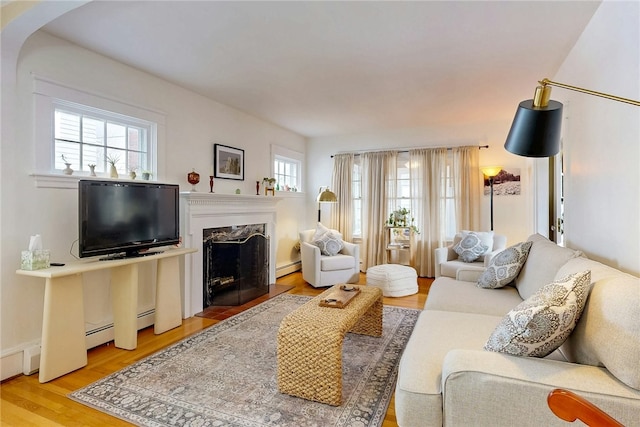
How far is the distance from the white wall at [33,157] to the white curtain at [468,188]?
3692mm

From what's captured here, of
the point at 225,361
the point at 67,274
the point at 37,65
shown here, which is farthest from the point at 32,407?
the point at 37,65

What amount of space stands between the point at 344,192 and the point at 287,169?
3.54 feet

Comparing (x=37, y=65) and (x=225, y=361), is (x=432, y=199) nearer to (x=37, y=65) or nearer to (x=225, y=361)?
(x=225, y=361)

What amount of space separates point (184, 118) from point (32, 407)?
2.77 meters

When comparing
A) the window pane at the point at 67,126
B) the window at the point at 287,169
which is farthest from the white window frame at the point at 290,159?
the window pane at the point at 67,126

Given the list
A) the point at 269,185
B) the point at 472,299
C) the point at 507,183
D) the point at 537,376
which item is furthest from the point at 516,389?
the point at 507,183

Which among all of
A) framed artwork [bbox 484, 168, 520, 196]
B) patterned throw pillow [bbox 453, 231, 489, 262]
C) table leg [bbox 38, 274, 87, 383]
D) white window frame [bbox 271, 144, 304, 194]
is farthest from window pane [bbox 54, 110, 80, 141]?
framed artwork [bbox 484, 168, 520, 196]

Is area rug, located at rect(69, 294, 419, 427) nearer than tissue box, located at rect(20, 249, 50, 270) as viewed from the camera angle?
Yes

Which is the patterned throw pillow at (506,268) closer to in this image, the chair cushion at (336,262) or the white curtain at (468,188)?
the chair cushion at (336,262)

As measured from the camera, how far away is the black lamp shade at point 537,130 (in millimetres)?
1467

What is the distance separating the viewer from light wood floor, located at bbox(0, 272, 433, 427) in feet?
5.90

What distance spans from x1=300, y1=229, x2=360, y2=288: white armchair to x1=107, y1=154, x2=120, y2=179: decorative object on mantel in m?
2.56

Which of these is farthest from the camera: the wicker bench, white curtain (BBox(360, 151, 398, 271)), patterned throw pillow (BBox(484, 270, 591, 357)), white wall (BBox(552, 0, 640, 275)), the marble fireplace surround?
white curtain (BBox(360, 151, 398, 271))

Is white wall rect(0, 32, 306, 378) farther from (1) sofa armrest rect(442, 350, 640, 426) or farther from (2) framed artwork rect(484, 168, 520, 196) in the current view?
(2) framed artwork rect(484, 168, 520, 196)
